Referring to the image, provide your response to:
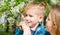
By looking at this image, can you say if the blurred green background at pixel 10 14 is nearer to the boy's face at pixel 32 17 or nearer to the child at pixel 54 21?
the boy's face at pixel 32 17

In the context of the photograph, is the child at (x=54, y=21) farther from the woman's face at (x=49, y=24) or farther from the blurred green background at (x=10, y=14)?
the blurred green background at (x=10, y=14)

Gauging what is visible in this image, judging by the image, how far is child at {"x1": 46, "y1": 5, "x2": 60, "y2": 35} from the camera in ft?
4.82

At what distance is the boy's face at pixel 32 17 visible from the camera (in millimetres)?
1566

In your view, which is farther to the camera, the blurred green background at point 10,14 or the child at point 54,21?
the blurred green background at point 10,14

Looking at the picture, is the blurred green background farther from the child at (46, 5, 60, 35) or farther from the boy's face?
the child at (46, 5, 60, 35)

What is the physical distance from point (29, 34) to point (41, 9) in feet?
0.69

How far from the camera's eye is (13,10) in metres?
A: 1.62

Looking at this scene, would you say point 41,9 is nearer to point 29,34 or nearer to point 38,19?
point 38,19

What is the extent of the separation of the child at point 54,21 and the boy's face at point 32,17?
0.10 metres

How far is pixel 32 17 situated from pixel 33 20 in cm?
2

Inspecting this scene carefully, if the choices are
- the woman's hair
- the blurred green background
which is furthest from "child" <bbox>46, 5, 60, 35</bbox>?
the blurred green background

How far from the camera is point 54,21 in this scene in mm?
1478

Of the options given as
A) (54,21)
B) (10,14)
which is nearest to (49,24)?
(54,21)

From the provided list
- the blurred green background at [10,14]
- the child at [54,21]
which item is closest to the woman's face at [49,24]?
the child at [54,21]
